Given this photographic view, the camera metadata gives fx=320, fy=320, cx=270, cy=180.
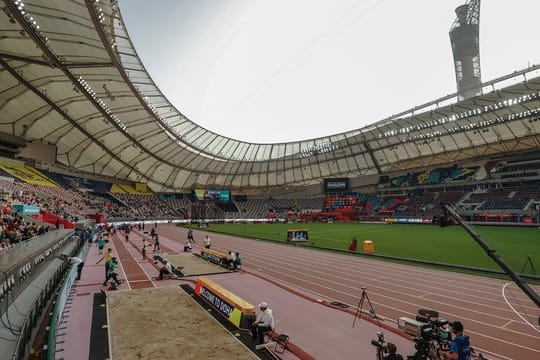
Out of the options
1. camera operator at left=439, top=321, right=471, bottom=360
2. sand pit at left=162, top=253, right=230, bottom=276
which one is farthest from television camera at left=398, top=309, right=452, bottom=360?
sand pit at left=162, top=253, right=230, bottom=276

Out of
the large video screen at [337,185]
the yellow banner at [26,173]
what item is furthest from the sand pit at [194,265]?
the large video screen at [337,185]

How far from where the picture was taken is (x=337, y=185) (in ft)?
235

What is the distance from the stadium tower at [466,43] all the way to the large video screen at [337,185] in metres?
89.0

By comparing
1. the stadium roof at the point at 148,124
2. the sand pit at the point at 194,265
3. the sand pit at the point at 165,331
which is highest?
the stadium roof at the point at 148,124

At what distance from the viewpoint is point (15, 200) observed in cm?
2980

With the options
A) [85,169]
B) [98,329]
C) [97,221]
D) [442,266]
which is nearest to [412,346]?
[98,329]

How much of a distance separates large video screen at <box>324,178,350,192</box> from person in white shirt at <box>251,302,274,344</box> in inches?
2555

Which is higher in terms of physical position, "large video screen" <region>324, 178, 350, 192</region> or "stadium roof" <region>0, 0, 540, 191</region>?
"stadium roof" <region>0, 0, 540, 191</region>

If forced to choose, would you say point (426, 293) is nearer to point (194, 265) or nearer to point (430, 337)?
point (430, 337)

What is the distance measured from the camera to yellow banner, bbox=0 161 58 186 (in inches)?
1598

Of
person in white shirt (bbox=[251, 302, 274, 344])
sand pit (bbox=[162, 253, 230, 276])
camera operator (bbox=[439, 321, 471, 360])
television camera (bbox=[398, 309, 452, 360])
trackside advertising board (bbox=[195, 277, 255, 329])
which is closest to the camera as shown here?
camera operator (bbox=[439, 321, 471, 360])

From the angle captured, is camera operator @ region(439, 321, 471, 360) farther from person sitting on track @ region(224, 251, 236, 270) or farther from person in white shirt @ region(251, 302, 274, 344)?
person sitting on track @ region(224, 251, 236, 270)

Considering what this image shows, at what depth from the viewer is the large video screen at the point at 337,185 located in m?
71.3

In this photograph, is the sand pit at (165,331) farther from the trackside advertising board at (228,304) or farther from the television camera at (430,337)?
the television camera at (430,337)
